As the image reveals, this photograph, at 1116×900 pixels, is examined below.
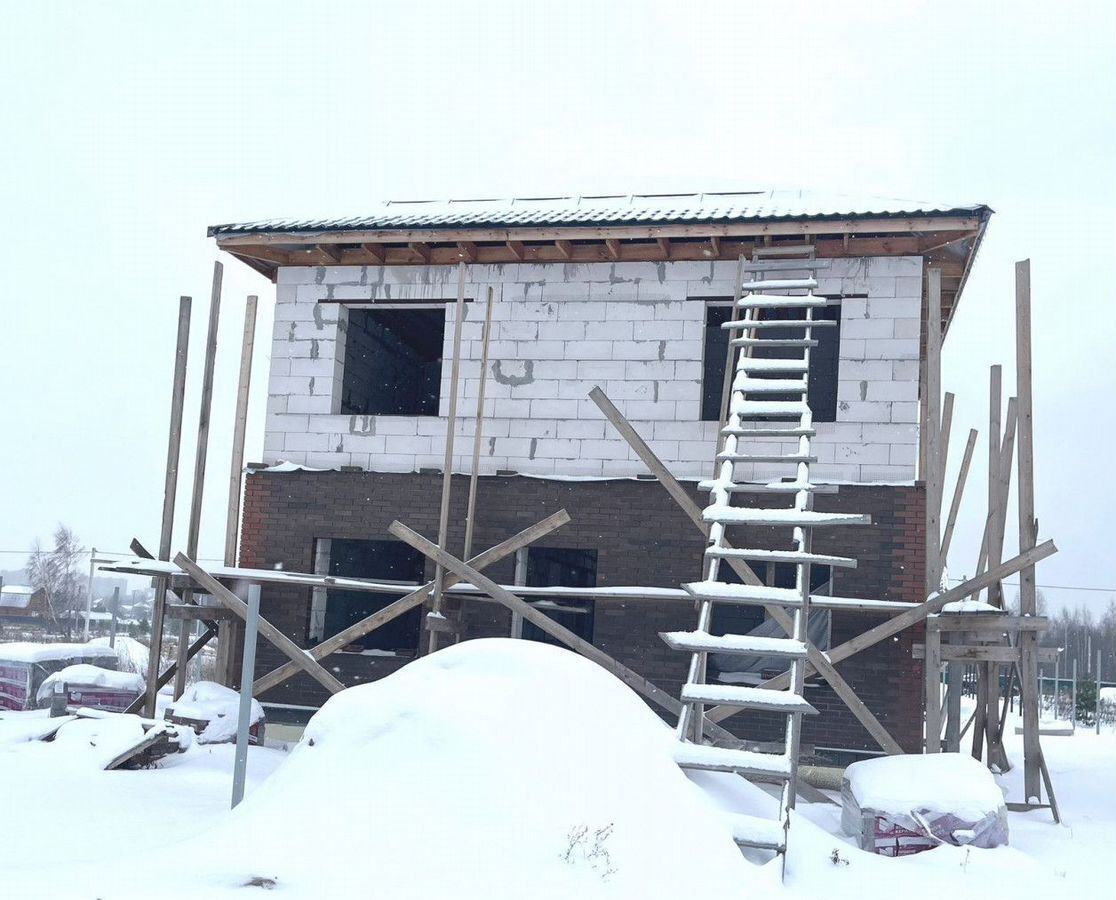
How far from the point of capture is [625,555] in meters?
11.4

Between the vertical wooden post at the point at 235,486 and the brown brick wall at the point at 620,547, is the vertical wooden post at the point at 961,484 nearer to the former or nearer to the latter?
the brown brick wall at the point at 620,547

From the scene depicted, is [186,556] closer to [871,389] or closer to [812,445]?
[812,445]

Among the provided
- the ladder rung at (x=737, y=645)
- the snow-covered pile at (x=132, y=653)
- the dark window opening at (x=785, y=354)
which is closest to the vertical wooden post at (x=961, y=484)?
the dark window opening at (x=785, y=354)

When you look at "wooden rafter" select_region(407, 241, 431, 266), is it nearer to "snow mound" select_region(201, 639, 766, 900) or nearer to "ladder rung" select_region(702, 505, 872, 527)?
"ladder rung" select_region(702, 505, 872, 527)

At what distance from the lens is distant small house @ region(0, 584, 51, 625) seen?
55750 millimetres

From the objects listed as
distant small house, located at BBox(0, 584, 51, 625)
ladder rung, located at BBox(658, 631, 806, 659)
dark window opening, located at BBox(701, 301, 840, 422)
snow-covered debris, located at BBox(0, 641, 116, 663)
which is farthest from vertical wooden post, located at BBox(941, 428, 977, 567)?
distant small house, located at BBox(0, 584, 51, 625)

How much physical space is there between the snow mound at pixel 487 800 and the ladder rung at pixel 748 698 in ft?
1.39

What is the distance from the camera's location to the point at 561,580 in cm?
1560

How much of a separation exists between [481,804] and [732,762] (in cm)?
179

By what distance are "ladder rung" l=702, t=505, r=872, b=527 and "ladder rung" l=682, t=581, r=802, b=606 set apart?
0.56 meters

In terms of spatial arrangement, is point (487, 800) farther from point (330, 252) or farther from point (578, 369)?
point (330, 252)

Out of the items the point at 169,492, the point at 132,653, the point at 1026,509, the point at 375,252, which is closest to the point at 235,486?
the point at 169,492

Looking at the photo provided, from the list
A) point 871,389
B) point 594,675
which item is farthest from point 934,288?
point 594,675

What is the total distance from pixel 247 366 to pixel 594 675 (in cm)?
726
